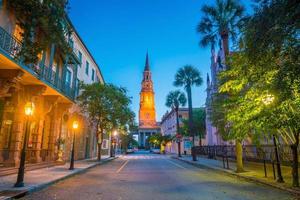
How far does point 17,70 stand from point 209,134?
128 ft

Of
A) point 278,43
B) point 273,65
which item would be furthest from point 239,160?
point 278,43

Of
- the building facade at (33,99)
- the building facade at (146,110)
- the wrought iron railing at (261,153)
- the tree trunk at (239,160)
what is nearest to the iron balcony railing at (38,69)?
the building facade at (33,99)

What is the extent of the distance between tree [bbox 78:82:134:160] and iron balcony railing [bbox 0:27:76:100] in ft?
13.9

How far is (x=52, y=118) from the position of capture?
20578 mm

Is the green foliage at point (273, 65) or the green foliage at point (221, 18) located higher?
the green foliage at point (221, 18)

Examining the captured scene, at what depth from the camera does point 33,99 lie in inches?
611

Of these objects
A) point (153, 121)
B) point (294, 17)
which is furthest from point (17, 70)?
point (153, 121)

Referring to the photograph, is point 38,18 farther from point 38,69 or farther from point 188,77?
point 188,77

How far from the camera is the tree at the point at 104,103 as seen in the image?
2607cm

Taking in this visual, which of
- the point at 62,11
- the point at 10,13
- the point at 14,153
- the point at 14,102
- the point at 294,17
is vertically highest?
the point at 10,13

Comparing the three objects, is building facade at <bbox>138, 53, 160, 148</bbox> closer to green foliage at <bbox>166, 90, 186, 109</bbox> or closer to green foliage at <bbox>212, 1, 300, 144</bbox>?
green foliage at <bbox>166, 90, 186, 109</bbox>

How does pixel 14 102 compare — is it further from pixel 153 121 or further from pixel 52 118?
pixel 153 121

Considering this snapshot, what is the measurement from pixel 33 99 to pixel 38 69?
3140 mm

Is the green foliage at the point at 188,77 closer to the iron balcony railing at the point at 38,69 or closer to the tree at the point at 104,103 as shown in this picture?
the tree at the point at 104,103
